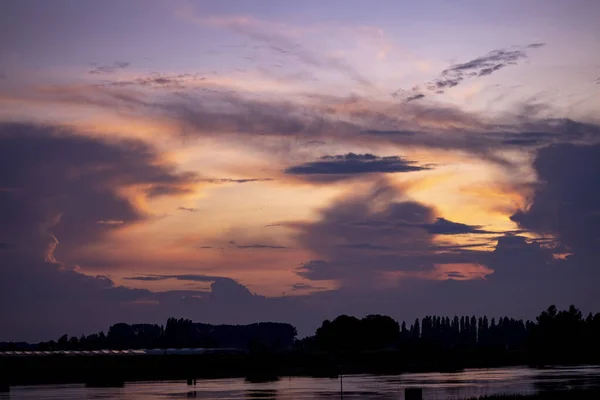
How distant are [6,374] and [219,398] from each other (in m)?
110

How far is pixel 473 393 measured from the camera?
83250mm

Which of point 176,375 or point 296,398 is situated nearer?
point 296,398

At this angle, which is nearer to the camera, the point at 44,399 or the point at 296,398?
the point at 296,398

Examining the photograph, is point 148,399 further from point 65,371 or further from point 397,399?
point 65,371

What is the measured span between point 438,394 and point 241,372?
119 m

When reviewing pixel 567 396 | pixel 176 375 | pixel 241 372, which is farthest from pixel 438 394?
pixel 241 372

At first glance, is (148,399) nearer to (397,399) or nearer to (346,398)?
(346,398)

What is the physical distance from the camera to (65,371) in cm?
18412

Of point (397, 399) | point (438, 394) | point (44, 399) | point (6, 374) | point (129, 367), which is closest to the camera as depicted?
point (397, 399)

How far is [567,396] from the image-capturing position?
67062 mm

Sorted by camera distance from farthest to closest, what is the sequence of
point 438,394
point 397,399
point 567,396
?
point 438,394
point 397,399
point 567,396

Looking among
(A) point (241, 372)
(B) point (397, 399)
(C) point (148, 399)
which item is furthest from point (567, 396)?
(A) point (241, 372)

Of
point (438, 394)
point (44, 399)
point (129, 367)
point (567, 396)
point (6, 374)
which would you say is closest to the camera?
point (567, 396)

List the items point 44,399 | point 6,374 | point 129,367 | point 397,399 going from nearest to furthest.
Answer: point 397,399, point 44,399, point 6,374, point 129,367
